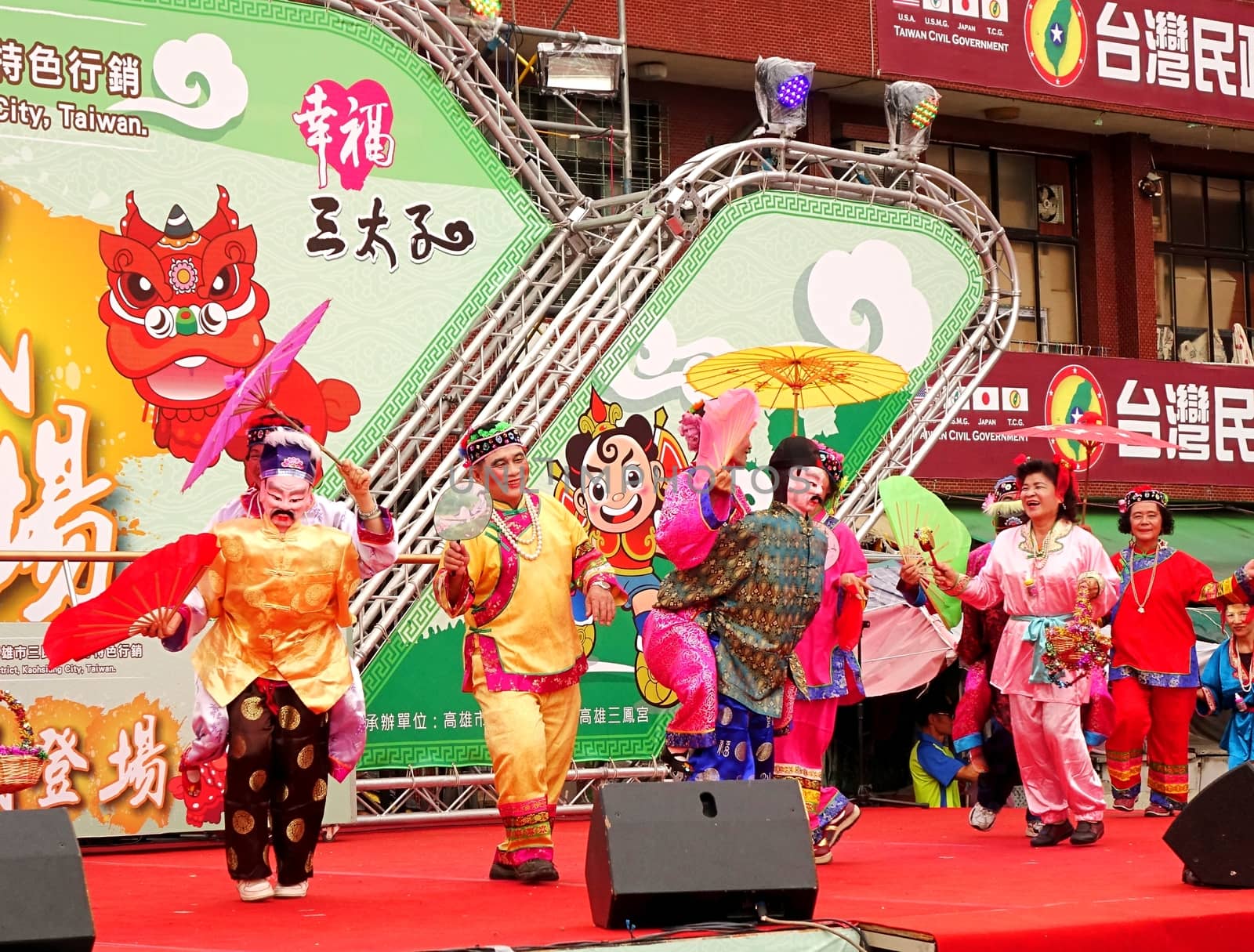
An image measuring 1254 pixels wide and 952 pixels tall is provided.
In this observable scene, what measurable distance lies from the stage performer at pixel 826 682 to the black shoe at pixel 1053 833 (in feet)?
3.42

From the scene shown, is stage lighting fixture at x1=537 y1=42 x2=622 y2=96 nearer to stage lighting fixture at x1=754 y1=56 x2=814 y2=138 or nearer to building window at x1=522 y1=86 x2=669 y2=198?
stage lighting fixture at x1=754 y1=56 x2=814 y2=138

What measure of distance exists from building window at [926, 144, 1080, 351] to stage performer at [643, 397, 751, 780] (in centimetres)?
1132

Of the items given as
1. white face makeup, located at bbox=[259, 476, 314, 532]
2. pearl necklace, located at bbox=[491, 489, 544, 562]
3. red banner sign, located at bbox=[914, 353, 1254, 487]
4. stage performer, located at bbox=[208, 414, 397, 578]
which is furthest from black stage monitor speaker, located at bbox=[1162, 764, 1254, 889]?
red banner sign, located at bbox=[914, 353, 1254, 487]

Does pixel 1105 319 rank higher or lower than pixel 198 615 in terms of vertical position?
higher

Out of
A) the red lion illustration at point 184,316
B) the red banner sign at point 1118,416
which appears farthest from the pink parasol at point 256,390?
the red banner sign at point 1118,416

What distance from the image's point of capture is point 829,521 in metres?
7.35

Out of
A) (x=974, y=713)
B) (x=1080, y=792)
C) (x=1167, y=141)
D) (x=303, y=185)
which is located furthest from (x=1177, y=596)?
(x=1167, y=141)

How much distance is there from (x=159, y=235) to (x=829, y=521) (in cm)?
390

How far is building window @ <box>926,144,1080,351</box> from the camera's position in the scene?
17.2 metres

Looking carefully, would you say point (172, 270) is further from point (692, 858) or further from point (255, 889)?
point (692, 858)

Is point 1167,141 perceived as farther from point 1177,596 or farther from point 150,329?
point 150,329

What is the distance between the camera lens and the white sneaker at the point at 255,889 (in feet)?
19.7

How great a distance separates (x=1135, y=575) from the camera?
9.55m

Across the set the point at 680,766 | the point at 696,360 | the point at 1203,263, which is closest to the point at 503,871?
the point at 680,766
